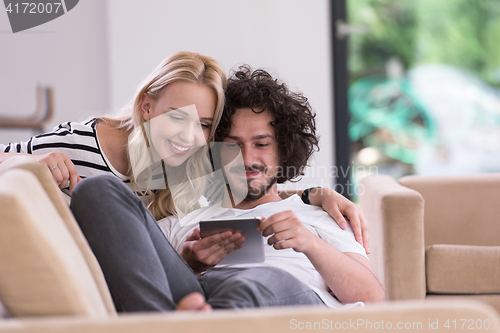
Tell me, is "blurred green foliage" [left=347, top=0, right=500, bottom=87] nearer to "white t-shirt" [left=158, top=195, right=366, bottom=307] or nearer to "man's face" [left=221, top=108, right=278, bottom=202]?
"man's face" [left=221, top=108, right=278, bottom=202]

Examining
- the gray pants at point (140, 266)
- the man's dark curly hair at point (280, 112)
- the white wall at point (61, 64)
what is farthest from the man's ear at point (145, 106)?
the white wall at point (61, 64)

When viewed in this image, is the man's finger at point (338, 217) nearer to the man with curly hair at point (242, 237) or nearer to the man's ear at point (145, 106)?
the man with curly hair at point (242, 237)

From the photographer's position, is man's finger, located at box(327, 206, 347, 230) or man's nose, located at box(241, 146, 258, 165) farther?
man's nose, located at box(241, 146, 258, 165)

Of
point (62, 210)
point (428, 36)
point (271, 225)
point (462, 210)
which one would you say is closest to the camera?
point (62, 210)

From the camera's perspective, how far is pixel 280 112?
1.66 meters

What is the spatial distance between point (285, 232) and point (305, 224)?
0.95 ft

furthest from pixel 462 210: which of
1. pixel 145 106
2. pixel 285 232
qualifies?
pixel 145 106

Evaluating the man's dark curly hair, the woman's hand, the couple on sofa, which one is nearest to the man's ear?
the couple on sofa

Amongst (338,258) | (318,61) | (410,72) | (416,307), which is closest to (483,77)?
(410,72)

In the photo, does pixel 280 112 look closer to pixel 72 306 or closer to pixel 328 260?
pixel 328 260

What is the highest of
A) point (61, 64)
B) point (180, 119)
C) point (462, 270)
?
point (61, 64)

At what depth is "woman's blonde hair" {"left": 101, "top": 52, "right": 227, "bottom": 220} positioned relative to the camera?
4.99ft

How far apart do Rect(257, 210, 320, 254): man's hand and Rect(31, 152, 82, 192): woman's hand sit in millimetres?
563

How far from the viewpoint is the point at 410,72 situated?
3.29m
